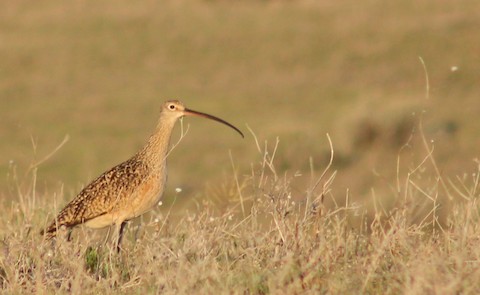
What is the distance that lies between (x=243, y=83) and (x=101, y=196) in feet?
63.1

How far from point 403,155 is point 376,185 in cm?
204

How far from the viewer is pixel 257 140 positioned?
25.8 feet

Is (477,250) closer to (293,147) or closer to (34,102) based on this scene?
(293,147)

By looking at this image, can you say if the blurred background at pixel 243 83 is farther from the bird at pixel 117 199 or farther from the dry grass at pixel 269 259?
the dry grass at pixel 269 259

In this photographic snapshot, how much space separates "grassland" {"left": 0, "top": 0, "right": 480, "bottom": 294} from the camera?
5719 mm

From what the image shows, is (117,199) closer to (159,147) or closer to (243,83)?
(159,147)

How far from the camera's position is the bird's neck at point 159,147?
291 inches

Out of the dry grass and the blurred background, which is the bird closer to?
the dry grass

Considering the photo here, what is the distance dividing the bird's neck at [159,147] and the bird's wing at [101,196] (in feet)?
0.28

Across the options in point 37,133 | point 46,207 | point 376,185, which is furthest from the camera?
point 37,133

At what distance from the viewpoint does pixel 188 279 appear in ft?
17.5

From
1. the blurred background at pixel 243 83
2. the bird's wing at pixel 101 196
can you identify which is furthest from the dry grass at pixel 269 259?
the blurred background at pixel 243 83

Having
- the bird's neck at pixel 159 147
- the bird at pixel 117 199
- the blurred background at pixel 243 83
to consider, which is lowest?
the blurred background at pixel 243 83

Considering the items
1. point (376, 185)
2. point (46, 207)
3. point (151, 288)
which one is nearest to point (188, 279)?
point (151, 288)
